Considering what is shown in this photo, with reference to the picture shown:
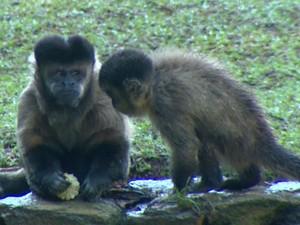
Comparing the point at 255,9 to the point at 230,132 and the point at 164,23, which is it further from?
the point at 230,132

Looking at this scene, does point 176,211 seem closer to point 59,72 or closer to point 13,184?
point 59,72

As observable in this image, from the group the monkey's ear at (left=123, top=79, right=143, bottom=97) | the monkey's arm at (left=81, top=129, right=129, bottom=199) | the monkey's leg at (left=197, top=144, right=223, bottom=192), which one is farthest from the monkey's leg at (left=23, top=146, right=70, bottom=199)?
the monkey's leg at (left=197, top=144, right=223, bottom=192)

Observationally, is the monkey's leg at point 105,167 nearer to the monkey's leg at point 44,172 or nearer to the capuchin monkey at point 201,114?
the monkey's leg at point 44,172

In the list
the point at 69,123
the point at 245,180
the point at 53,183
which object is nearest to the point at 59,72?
the point at 69,123

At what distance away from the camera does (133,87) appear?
731 cm

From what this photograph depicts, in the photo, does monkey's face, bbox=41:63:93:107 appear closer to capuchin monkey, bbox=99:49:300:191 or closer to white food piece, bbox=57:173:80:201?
capuchin monkey, bbox=99:49:300:191

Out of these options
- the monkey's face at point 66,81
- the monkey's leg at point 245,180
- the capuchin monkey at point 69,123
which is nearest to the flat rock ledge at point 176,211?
the monkey's leg at point 245,180

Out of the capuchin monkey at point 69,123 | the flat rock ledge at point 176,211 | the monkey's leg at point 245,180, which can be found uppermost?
the capuchin monkey at point 69,123

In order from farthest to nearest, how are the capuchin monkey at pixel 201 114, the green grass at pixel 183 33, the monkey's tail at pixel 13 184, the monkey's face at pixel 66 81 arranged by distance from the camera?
the green grass at pixel 183 33 → the monkey's tail at pixel 13 184 → the monkey's face at pixel 66 81 → the capuchin monkey at pixel 201 114

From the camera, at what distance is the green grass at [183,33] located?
1066 cm

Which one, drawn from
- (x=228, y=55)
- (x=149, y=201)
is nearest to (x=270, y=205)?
(x=149, y=201)

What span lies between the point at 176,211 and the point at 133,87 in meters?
1.07

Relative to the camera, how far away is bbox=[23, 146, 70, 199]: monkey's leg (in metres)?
7.09

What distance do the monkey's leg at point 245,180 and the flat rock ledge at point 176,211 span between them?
0.34 ft
